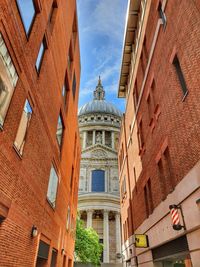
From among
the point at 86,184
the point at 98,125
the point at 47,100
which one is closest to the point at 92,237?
the point at 86,184

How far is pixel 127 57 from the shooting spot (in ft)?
65.0

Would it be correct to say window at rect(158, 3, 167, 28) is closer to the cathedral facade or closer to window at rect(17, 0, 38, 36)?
window at rect(17, 0, 38, 36)

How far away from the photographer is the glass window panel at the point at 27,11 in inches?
327

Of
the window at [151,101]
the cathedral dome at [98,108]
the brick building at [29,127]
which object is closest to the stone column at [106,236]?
the brick building at [29,127]

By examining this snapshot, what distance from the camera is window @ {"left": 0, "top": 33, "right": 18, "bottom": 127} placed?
6.81 m

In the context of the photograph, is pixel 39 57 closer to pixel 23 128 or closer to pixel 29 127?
pixel 29 127

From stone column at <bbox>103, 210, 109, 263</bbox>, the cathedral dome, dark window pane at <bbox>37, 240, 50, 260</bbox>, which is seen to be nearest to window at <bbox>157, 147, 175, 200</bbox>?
dark window pane at <bbox>37, 240, 50, 260</bbox>

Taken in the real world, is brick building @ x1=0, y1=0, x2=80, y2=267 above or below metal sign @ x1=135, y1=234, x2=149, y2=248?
above

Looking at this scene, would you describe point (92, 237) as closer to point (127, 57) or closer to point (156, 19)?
point (127, 57)

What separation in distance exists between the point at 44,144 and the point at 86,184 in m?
43.3

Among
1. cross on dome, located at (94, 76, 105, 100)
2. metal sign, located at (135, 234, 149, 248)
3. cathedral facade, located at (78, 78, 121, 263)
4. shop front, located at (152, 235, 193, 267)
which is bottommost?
shop front, located at (152, 235, 193, 267)

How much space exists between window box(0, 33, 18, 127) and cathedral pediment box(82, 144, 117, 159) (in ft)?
165

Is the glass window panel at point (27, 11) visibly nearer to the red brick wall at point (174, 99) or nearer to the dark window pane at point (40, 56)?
the dark window pane at point (40, 56)

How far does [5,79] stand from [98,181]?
4873 centimetres
